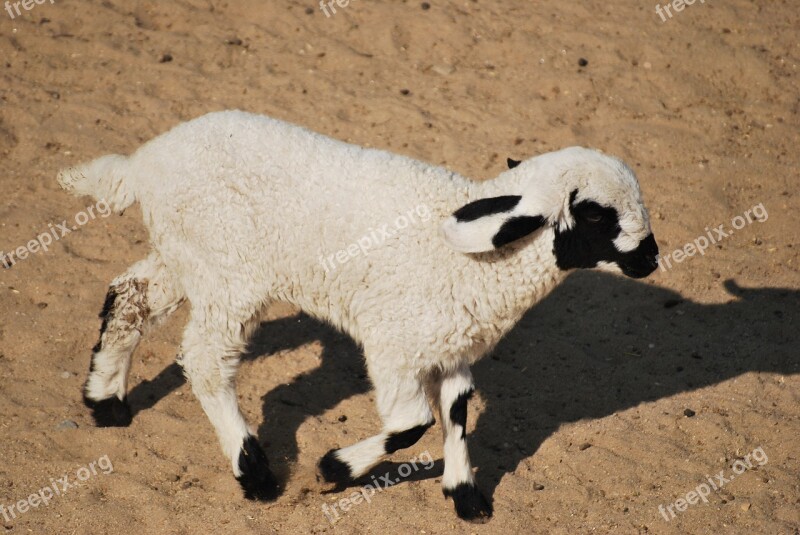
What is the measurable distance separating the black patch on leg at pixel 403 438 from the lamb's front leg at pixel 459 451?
0.87 ft

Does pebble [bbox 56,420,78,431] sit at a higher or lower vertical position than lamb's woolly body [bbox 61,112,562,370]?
lower

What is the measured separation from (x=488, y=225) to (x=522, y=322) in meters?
2.84

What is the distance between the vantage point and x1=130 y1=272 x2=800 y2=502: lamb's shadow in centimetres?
683

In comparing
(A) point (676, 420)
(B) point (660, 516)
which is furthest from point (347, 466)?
(A) point (676, 420)

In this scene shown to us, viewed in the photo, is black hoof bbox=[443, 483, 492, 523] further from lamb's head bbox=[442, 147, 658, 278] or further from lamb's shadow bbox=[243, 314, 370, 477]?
lamb's head bbox=[442, 147, 658, 278]

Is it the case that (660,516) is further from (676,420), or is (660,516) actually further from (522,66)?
(522,66)

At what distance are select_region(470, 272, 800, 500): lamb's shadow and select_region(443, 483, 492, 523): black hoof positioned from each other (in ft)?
1.34

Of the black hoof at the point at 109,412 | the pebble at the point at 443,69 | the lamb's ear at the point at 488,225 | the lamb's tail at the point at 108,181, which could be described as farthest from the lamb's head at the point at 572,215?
the pebble at the point at 443,69

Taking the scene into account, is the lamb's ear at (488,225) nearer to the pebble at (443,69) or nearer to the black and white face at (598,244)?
the black and white face at (598,244)

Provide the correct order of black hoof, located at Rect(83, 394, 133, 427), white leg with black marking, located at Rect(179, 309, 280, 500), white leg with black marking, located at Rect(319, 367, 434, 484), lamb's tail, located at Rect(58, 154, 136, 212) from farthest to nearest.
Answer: black hoof, located at Rect(83, 394, 133, 427)
lamb's tail, located at Rect(58, 154, 136, 212)
white leg with black marking, located at Rect(179, 309, 280, 500)
white leg with black marking, located at Rect(319, 367, 434, 484)

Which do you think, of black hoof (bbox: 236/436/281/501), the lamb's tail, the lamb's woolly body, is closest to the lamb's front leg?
the lamb's woolly body

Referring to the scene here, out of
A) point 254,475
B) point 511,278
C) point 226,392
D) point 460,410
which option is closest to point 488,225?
point 511,278

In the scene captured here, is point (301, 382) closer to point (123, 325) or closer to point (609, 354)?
point (123, 325)

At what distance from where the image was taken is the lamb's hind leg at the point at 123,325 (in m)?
6.50
